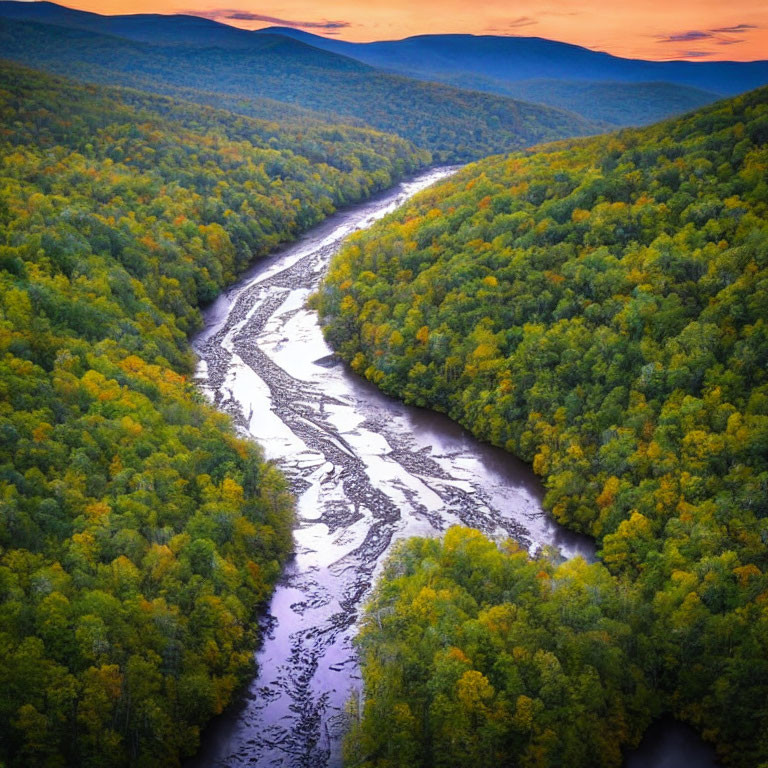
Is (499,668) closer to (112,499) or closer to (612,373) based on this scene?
(112,499)

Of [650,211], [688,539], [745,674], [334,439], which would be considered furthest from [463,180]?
[745,674]

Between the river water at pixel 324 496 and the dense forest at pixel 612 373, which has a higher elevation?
the dense forest at pixel 612 373

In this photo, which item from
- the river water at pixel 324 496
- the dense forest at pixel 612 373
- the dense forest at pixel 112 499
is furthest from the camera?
the river water at pixel 324 496

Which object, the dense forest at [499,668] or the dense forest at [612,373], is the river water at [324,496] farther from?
the dense forest at [499,668]

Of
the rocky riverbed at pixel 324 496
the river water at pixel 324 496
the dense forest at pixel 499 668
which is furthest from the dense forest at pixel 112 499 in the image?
the dense forest at pixel 499 668

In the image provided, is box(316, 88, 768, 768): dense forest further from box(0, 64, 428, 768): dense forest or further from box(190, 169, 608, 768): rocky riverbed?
box(0, 64, 428, 768): dense forest

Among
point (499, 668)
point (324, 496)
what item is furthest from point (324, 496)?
point (499, 668)

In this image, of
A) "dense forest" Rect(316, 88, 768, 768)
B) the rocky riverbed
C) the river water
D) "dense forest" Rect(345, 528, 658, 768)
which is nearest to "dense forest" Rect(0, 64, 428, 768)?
the rocky riverbed

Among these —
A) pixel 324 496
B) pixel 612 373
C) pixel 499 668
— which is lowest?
pixel 324 496
